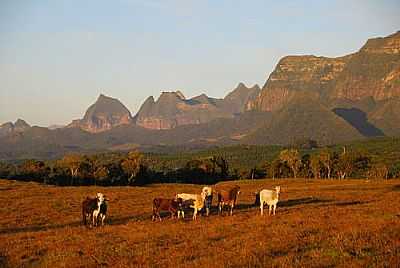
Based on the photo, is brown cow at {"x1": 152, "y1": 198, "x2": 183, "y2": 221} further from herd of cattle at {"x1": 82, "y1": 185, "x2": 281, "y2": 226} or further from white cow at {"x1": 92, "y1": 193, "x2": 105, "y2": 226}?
white cow at {"x1": 92, "y1": 193, "x2": 105, "y2": 226}

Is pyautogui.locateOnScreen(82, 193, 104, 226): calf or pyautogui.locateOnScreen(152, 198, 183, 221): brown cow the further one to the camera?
pyautogui.locateOnScreen(152, 198, 183, 221): brown cow

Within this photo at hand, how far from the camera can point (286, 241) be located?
17734 mm

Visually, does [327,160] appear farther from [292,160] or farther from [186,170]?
[186,170]

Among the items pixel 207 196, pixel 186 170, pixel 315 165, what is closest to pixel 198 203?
pixel 207 196

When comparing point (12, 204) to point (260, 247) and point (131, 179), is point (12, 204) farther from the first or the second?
point (131, 179)

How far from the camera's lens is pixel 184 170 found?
380ft

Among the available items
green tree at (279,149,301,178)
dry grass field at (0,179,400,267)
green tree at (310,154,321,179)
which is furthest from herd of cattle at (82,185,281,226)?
green tree at (310,154,321,179)

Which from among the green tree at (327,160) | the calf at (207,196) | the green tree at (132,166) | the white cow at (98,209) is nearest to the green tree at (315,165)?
the green tree at (327,160)

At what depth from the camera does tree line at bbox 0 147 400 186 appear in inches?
3967

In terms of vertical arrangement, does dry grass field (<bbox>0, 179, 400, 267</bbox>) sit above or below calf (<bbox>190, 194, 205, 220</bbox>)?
below

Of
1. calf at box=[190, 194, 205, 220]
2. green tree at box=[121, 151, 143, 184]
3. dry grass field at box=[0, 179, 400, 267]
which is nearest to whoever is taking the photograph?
dry grass field at box=[0, 179, 400, 267]

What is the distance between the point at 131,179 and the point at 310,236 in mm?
88843

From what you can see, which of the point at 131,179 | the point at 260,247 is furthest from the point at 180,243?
the point at 131,179

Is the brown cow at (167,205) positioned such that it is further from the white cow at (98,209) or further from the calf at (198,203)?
the white cow at (98,209)
